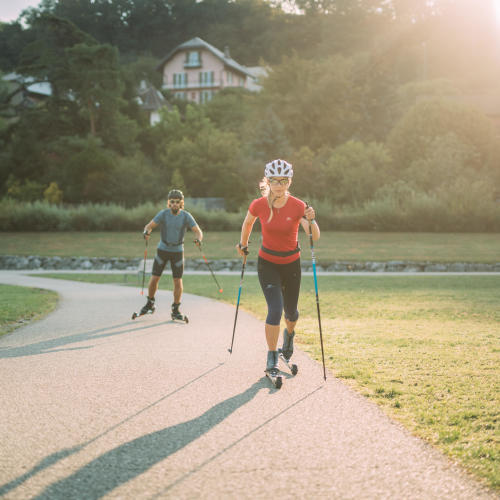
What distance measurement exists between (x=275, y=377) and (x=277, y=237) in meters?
1.31

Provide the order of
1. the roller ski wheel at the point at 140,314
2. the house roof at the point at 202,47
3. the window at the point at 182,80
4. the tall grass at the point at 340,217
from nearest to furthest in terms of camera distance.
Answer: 1. the roller ski wheel at the point at 140,314
2. the tall grass at the point at 340,217
3. the house roof at the point at 202,47
4. the window at the point at 182,80

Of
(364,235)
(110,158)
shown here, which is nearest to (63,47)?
(110,158)

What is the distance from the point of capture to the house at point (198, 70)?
88.1 meters

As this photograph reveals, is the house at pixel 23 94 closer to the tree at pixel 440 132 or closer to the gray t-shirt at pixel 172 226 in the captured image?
the tree at pixel 440 132

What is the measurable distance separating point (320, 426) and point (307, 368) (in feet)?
6.13

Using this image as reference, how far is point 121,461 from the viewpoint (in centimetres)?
363

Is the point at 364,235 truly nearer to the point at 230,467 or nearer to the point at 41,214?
the point at 41,214


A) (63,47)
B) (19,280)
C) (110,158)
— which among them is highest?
(63,47)

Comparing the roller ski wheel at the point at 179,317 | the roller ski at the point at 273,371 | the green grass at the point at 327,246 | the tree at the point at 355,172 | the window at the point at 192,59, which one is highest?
the window at the point at 192,59

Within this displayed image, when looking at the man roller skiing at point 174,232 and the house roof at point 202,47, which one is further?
the house roof at point 202,47

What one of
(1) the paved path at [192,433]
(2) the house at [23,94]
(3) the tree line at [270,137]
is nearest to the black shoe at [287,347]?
(1) the paved path at [192,433]

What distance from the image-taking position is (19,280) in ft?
58.7

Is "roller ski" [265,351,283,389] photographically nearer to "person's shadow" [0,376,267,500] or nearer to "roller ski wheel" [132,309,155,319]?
"person's shadow" [0,376,267,500]

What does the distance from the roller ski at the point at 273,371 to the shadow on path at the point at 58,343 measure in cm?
262
